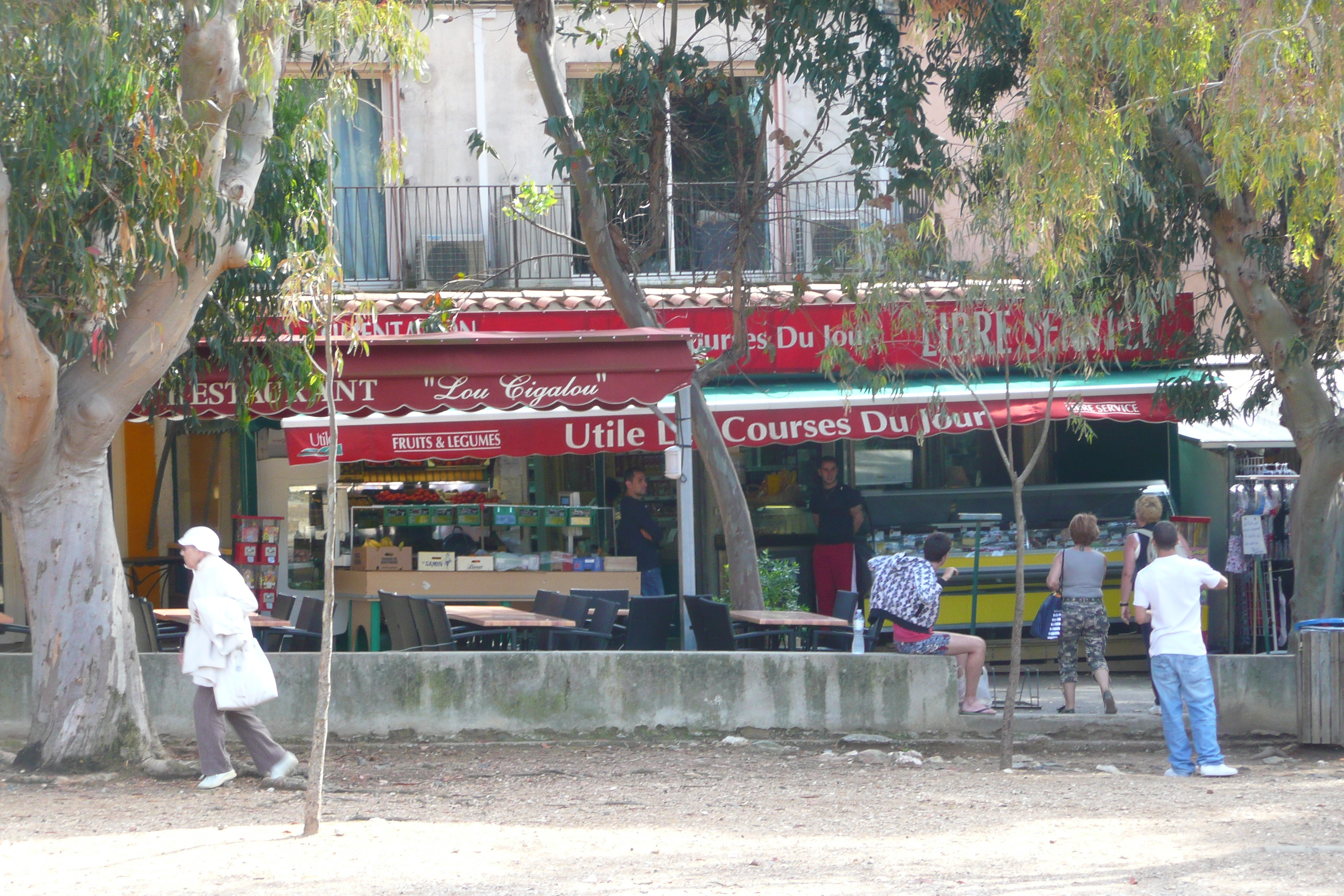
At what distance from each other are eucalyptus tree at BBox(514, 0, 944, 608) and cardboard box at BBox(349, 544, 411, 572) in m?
3.16

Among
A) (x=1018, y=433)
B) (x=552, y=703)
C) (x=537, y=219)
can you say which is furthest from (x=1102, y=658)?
(x=537, y=219)

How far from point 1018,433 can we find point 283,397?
317 inches

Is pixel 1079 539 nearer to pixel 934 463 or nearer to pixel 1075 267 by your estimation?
pixel 1075 267

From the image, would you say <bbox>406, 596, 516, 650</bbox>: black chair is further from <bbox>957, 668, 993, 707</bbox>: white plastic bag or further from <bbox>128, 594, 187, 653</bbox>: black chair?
<bbox>957, 668, 993, 707</bbox>: white plastic bag

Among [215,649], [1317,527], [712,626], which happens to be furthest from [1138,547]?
[215,649]

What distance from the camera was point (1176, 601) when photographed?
8.32 meters

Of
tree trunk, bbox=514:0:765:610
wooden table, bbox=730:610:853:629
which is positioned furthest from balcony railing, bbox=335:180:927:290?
wooden table, bbox=730:610:853:629

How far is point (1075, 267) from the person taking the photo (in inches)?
345

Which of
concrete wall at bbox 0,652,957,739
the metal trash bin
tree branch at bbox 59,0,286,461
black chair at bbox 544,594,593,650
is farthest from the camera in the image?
black chair at bbox 544,594,593,650

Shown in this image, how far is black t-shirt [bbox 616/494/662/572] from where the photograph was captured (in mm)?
12578

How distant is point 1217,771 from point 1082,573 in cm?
225

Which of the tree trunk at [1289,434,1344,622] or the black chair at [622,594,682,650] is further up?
the tree trunk at [1289,434,1344,622]

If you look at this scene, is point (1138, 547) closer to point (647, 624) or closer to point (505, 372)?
point (647, 624)

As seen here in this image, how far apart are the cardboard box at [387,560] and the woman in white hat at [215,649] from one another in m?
4.67
